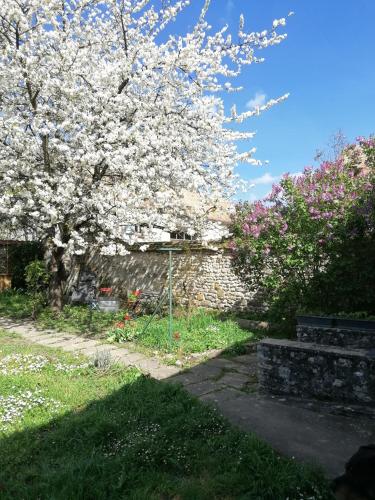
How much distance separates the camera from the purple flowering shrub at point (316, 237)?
20.9 feet

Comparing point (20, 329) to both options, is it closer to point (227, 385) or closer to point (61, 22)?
point (227, 385)

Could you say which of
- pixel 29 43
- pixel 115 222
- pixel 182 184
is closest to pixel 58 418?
pixel 115 222

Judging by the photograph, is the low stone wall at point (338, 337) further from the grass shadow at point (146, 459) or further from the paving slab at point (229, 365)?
the grass shadow at point (146, 459)

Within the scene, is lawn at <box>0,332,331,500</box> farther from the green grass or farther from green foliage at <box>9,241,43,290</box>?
green foliage at <box>9,241,43,290</box>

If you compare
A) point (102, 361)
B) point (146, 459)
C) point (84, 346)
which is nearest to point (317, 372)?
point (146, 459)

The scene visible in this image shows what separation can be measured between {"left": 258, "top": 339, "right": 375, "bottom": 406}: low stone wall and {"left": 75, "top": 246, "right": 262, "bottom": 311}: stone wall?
454 cm

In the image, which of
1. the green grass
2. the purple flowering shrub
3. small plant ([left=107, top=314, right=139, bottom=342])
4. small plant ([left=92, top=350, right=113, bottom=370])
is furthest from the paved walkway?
the green grass

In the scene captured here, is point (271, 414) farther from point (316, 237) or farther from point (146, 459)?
point (316, 237)

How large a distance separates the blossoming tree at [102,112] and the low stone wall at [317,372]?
5365mm

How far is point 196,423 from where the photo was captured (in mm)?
3512

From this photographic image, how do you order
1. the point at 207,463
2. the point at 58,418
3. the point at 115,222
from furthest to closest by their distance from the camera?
1. the point at 115,222
2. the point at 58,418
3. the point at 207,463

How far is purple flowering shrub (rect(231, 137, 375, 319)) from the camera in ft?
20.9

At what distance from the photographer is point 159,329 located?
748cm

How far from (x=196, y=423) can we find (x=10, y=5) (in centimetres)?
891
